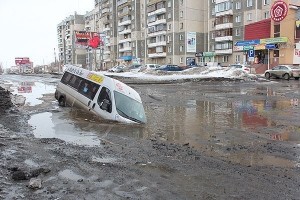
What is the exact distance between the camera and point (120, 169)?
785 cm

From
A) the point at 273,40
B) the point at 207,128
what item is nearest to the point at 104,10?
the point at 273,40

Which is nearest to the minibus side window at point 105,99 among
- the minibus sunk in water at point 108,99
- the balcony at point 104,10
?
the minibus sunk in water at point 108,99

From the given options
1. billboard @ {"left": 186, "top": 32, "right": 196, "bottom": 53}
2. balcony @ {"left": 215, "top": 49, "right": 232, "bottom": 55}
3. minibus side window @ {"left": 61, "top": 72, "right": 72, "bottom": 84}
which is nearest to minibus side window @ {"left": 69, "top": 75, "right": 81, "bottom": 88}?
minibus side window @ {"left": 61, "top": 72, "right": 72, "bottom": 84}

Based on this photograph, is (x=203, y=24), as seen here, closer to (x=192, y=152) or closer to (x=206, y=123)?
(x=206, y=123)

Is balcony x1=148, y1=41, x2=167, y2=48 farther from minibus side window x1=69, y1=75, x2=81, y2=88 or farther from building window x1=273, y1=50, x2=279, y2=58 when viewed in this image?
minibus side window x1=69, y1=75, x2=81, y2=88

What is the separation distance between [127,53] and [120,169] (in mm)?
105274

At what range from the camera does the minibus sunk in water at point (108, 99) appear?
1420 centimetres

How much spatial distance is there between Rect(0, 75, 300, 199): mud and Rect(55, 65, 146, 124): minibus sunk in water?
1718 mm

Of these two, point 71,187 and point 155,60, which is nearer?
point 71,187

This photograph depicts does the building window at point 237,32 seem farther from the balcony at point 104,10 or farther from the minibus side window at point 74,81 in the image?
the balcony at point 104,10

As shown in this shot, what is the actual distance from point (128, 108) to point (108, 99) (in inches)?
32.9

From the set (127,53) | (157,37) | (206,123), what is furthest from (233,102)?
(127,53)

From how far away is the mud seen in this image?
6.45 metres

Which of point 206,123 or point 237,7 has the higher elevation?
point 237,7
